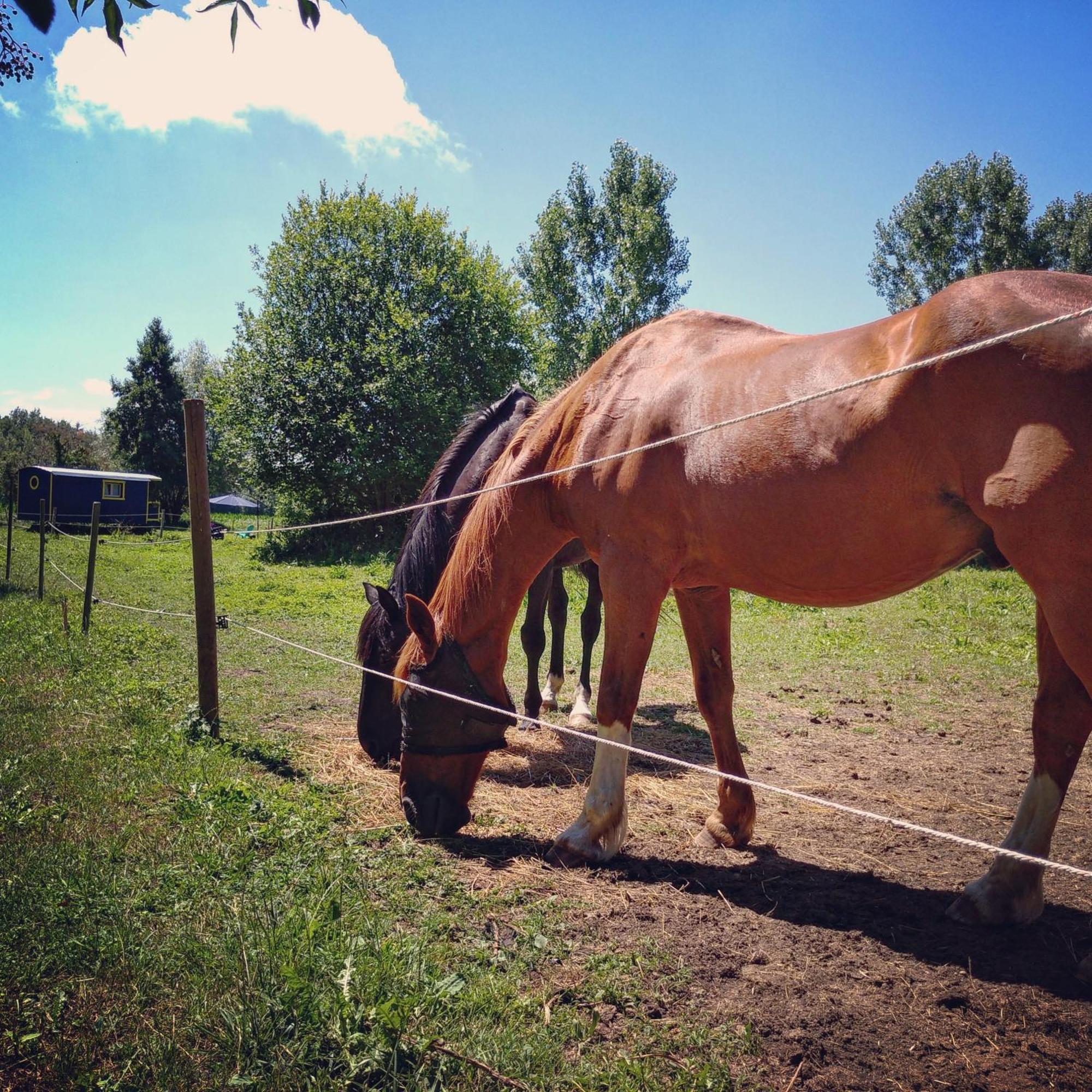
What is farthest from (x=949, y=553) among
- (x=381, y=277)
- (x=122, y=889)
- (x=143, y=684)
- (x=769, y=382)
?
(x=381, y=277)

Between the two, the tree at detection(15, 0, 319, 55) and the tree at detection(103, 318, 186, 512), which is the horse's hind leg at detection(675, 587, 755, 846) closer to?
the tree at detection(15, 0, 319, 55)

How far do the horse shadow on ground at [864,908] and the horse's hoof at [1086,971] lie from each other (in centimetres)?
2

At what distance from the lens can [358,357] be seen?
23.5m

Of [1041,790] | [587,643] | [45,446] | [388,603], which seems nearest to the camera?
[1041,790]

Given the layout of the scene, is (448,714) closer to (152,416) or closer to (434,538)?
(434,538)

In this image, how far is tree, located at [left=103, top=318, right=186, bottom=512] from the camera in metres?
43.0

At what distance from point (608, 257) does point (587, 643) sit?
2971cm

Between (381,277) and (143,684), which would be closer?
(143,684)

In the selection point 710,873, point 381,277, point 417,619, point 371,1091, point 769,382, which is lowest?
point 710,873

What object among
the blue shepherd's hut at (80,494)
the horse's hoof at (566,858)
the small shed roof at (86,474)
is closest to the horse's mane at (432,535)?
the horse's hoof at (566,858)

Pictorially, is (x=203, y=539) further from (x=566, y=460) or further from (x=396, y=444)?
(x=396, y=444)

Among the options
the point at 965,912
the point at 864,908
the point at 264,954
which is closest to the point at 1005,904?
the point at 965,912

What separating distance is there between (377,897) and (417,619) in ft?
4.24

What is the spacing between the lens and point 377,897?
276 cm
